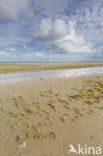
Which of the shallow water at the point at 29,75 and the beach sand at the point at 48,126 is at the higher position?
the shallow water at the point at 29,75

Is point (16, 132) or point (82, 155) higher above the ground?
point (16, 132)

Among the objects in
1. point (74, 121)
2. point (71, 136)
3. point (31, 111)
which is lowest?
point (71, 136)

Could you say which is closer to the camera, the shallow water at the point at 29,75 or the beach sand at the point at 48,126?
the beach sand at the point at 48,126

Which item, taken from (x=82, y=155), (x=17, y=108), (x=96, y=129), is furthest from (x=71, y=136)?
(x=17, y=108)

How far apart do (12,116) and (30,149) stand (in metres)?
2.66

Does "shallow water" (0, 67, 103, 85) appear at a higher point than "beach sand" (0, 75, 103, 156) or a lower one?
higher

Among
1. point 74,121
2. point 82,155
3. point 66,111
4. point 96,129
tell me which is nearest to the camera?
point 82,155

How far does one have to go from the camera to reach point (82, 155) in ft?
14.2

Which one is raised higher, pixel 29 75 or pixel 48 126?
pixel 29 75

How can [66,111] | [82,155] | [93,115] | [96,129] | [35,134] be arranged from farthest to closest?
[66,111]
[93,115]
[96,129]
[35,134]
[82,155]

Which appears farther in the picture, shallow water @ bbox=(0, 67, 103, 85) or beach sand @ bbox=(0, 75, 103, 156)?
shallow water @ bbox=(0, 67, 103, 85)

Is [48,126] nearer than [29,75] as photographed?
Yes

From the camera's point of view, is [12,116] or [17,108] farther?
[17,108]

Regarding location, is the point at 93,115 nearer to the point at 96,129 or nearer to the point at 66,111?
the point at 96,129
